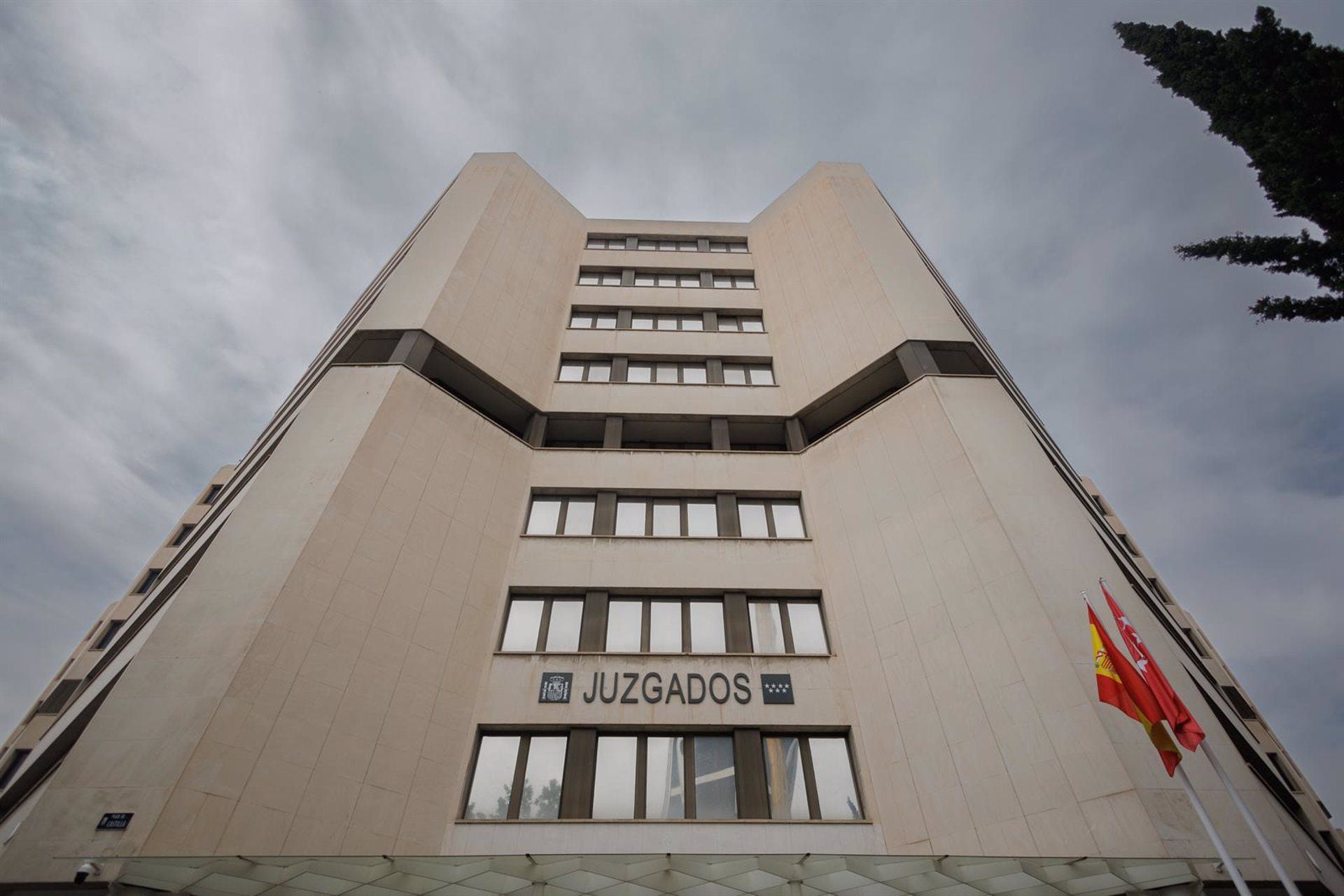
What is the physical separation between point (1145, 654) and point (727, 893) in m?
8.83

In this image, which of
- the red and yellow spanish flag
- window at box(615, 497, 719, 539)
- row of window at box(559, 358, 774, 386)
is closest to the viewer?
the red and yellow spanish flag

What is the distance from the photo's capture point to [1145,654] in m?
11.2

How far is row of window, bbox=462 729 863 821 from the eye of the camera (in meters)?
15.4

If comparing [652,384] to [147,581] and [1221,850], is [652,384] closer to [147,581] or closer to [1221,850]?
[1221,850]

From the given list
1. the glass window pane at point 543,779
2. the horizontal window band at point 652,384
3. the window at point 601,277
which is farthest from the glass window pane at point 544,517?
the window at point 601,277

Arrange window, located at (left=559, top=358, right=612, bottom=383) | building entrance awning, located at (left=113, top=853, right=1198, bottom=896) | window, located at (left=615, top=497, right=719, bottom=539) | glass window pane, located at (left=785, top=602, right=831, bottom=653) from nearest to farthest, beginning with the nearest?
building entrance awning, located at (left=113, top=853, right=1198, bottom=896) < glass window pane, located at (left=785, top=602, right=831, bottom=653) < window, located at (left=615, top=497, right=719, bottom=539) < window, located at (left=559, top=358, right=612, bottom=383)

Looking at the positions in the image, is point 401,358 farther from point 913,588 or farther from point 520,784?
point 913,588

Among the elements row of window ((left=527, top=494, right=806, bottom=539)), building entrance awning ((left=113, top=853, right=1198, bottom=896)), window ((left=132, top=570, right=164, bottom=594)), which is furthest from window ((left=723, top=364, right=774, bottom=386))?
window ((left=132, top=570, right=164, bottom=594))

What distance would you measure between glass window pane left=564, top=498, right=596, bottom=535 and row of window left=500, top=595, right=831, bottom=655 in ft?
9.38

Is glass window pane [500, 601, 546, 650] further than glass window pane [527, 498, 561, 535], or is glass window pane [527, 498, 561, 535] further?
glass window pane [527, 498, 561, 535]

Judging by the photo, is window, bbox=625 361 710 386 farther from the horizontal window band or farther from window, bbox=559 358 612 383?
the horizontal window band

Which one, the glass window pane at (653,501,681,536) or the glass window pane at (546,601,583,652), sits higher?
the glass window pane at (653,501,681,536)

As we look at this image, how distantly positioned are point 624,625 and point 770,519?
690 centimetres

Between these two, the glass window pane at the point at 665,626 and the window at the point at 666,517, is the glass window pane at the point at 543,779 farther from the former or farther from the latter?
the window at the point at 666,517
